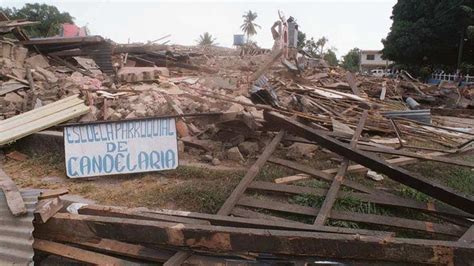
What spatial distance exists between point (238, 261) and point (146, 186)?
1971 mm

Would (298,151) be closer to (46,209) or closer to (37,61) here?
(46,209)

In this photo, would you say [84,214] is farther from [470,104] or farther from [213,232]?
[470,104]

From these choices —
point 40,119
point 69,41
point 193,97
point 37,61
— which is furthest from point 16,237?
point 69,41

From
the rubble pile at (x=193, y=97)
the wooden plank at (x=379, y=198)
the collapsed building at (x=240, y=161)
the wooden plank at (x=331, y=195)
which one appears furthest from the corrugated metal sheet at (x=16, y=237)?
the rubble pile at (x=193, y=97)

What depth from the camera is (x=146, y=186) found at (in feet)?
14.2

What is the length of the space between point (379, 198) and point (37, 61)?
29.7ft

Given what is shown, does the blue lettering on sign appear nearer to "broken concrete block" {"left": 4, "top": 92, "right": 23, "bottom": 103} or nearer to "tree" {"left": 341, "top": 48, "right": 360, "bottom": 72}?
"broken concrete block" {"left": 4, "top": 92, "right": 23, "bottom": 103}

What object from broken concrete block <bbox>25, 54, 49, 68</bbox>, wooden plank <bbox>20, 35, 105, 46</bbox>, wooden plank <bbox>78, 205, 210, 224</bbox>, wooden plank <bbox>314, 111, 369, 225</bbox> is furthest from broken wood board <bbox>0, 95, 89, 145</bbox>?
wooden plank <bbox>20, 35, 105, 46</bbox>

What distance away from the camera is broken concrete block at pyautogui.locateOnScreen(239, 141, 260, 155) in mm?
5230

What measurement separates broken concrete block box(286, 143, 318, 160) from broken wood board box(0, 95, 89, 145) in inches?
123

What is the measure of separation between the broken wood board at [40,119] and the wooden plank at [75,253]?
2720mm

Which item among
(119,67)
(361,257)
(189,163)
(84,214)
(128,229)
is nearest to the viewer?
(361,257)

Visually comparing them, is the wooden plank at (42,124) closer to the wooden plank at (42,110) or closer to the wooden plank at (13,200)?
the wooden plank at (42,110)

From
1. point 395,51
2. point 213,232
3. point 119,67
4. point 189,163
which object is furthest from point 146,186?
point 395,51
